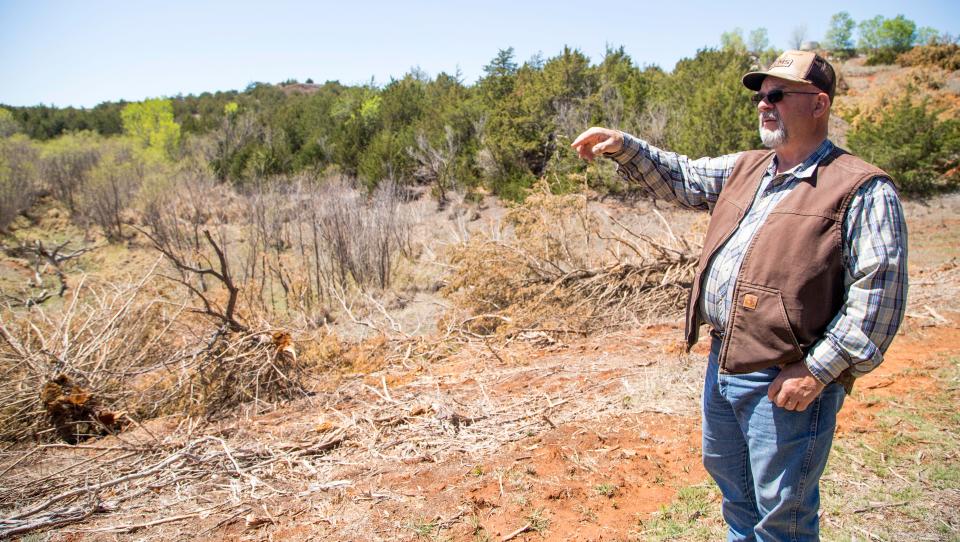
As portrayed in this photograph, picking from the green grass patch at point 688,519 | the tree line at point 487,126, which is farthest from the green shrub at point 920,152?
the green grass patch at point 688,519

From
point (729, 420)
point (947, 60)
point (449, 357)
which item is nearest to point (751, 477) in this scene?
point (729, 420)

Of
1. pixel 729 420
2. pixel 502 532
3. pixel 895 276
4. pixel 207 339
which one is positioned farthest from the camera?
pixel 207 339

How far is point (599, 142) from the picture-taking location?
215 centimetres

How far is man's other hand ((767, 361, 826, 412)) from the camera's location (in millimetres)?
1555

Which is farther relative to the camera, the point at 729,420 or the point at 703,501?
the point at 703,501

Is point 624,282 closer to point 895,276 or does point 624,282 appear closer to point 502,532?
point 502,532

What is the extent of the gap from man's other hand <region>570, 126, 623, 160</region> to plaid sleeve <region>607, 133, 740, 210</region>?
0.03 metres

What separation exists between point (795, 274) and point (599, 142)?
89cm

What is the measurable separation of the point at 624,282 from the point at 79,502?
584cm

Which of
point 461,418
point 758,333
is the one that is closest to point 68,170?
point 461,418

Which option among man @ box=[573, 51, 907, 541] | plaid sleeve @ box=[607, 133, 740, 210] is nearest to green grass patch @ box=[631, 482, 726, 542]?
man @ box=[573, 51, 907, 541]

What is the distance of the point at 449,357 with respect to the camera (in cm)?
601

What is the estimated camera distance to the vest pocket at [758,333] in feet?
5.17

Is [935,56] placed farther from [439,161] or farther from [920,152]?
[439,161]
